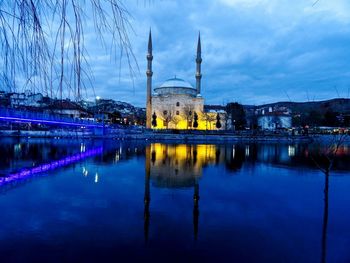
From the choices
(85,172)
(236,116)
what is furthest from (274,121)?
(85,172)

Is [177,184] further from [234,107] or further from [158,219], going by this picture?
[234,107]

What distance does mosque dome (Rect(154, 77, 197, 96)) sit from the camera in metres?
69.4

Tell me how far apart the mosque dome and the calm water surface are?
182 feet

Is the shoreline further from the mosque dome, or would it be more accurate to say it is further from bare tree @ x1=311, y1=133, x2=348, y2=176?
bare tree @ x1=311, y1=133, x2=348, y2=176

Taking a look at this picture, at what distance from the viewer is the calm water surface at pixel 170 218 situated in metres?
5.89

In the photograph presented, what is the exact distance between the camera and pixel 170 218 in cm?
807

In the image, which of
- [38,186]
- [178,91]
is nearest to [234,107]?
[178,91]

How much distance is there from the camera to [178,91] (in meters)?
69.1

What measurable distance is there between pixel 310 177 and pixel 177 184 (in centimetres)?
758

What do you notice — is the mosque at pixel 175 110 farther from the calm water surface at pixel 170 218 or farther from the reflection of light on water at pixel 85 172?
the calm water surface at pixel 170 218

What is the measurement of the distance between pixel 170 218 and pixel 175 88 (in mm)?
62850

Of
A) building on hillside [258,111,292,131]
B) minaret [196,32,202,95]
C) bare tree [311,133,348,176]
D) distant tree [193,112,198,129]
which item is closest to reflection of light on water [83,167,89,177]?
bare tree [311,133,348,176]

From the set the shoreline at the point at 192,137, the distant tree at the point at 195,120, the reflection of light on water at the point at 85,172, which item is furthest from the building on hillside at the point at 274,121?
the reflection of light on water at the point at 85,172

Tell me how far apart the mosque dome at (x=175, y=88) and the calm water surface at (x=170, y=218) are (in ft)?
182
